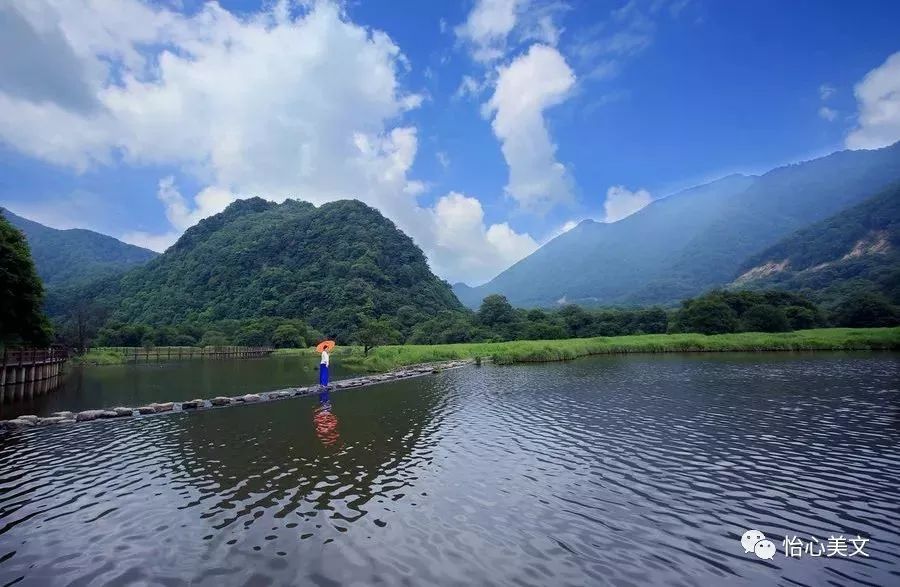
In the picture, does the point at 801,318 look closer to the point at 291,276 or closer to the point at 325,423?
the point at 325,423

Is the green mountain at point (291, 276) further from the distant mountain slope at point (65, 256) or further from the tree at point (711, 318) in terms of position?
the tree at point (711, 318)

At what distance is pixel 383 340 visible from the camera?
6975 centimetres

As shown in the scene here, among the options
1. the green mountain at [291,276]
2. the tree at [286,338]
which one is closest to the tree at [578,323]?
the green mountain at [291,276]

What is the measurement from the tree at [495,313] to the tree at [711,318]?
102 feet

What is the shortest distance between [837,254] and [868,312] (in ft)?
319

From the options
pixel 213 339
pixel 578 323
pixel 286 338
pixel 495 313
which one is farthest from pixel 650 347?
pixel 213 339

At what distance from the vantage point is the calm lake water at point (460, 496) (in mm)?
7051

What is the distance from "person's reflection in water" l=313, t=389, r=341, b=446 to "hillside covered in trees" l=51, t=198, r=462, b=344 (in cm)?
7178

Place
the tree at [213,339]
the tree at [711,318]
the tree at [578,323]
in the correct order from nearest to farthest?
the tree at [711,318] → the tree at [578,323] → the tree at [213,339]

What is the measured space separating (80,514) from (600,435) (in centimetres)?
1392

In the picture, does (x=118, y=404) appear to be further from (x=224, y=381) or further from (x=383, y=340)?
(x=383, y=340)

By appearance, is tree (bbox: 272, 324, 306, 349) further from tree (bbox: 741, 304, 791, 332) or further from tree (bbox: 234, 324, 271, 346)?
tree (bbox: 741, 304, 791, 332)

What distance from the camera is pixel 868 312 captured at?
212ft

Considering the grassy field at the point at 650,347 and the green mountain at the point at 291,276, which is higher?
the green mountain at the point at 291,276
